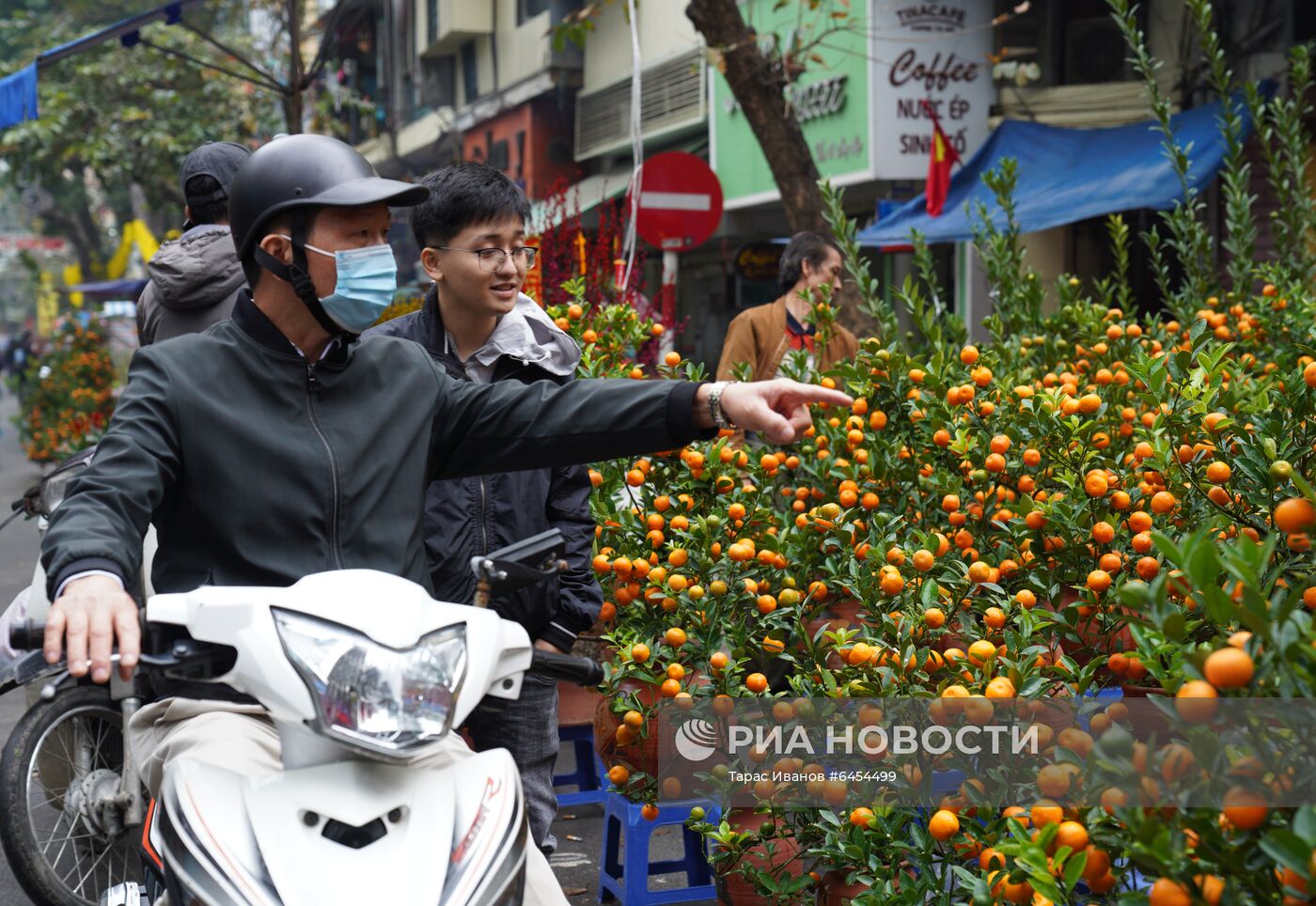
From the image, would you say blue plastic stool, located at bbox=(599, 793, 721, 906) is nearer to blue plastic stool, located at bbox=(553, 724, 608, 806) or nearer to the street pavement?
the street pavement

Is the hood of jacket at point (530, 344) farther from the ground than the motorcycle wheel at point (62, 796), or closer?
farther from the ground

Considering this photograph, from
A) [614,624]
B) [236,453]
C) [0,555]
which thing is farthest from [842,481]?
[0,555]

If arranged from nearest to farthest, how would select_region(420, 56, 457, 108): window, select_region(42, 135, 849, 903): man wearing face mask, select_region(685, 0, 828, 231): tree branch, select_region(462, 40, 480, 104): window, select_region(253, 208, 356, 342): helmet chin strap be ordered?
select_region(42, 135, 849, 903): man wearing face mask
select_region(253, 208, 356, 342): helmet chin strap
select_region(685, 0, 828, 231): tree branch
select_region(462, 40, 480, 104): window
select_region(420, 56, 457, 108): window

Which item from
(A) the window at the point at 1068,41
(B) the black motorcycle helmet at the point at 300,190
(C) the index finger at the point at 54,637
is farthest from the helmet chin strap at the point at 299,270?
(A) the window at the point at 1068,41

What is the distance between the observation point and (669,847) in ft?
15.8

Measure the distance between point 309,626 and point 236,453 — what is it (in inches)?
24.6

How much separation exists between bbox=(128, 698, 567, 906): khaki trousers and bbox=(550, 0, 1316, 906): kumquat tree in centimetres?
65

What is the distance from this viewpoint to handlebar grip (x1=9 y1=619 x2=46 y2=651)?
1.81 m

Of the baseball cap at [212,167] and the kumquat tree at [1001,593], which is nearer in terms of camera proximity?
the kumquat tree at [1001,593]

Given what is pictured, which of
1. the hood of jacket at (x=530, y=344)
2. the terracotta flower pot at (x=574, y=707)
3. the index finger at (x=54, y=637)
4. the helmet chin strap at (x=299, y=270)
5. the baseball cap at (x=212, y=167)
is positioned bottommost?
the terracotta flower pot at (x=574, y=707)

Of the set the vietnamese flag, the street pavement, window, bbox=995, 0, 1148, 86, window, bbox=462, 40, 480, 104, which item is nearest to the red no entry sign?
the vietnamese flag

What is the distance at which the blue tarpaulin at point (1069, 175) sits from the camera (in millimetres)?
10031

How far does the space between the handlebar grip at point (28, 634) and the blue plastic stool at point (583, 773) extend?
2.97 meters

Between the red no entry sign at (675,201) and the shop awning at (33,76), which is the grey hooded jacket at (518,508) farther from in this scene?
the shop awning at (33,76)
